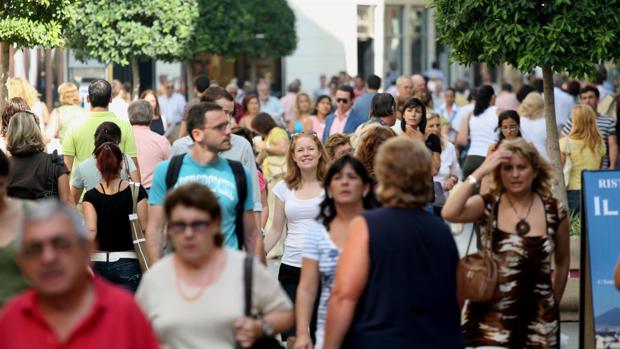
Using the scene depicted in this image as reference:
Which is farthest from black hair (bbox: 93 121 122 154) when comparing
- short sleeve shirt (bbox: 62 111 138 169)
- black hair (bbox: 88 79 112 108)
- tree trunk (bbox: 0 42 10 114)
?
tree trunk (bbox: 0 42 10 114)

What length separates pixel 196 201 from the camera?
582 centimetres

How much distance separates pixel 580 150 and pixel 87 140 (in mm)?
5272

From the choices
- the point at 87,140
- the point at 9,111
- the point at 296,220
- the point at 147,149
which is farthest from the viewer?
the point at 147,149

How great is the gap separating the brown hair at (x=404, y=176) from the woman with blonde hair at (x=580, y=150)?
8627 mm

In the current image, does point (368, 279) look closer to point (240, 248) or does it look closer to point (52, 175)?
point (240, 248)

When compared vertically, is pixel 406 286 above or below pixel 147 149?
below

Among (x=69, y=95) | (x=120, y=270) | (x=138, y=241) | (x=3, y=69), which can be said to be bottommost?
(x=120, y=270)

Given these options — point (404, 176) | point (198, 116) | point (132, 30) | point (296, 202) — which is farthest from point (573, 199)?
point (132, 30)

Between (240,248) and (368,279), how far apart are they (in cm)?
155

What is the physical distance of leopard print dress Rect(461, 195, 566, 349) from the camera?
24.8 ft

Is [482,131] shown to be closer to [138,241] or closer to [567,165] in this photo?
[567,165]

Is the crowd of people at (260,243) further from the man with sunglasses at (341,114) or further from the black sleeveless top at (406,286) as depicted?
the man with sunglasses at (341,114)

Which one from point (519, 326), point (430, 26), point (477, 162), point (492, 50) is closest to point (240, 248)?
point (519, 326)

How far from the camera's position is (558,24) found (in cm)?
1410
